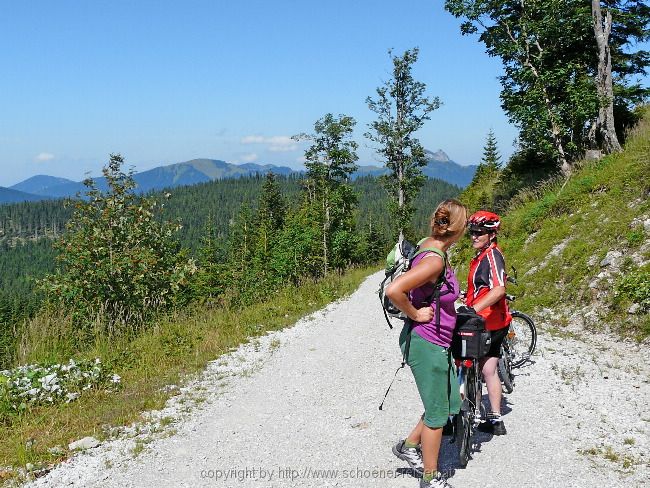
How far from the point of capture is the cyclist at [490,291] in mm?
4602

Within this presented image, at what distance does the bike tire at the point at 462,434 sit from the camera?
4234 mm

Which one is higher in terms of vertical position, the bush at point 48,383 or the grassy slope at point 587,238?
the grassy slope at point 587,238

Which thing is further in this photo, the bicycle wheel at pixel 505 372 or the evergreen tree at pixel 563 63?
the evergreen tree at pixel 563 63

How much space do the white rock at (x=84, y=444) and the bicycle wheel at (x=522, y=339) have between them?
5.54 m

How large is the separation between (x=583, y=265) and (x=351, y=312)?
5.98m

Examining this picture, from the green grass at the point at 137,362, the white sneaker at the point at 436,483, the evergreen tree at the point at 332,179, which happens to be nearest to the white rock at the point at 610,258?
the green grass at the point at 137,362

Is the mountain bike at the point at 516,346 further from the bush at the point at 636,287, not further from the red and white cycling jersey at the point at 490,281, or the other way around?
the bush at the point at 636,287

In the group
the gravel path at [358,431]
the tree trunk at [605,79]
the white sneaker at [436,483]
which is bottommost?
the gravel path at [358,431]

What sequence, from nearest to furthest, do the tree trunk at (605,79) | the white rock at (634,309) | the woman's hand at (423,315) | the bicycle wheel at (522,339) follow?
the woman's hand at (423,315) < the bicycle wheel at (522,339) < the white rock at (634,309) < the tree trunk at (605,79)

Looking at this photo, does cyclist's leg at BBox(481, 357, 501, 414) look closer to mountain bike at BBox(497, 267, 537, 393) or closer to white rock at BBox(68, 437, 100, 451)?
mountain bike at BBox(497, 267, 537, 393)

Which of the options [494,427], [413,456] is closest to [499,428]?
[494,427]

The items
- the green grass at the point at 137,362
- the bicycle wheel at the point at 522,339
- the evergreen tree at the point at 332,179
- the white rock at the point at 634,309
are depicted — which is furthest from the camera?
the evergreen tree at the point at 332,179

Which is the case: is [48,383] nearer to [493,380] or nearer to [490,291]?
[493,380]

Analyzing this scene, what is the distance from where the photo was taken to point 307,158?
34.4m
